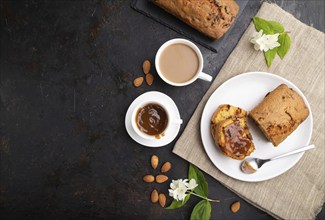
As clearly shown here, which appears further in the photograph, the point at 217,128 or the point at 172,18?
the point at 172,18

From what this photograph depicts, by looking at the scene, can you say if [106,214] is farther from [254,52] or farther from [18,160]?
[254,52]

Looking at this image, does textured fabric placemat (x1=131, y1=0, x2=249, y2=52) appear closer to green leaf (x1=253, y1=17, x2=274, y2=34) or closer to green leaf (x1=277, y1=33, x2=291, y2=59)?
green leaf (x1=253, y1=17, x2=274, y2=34)

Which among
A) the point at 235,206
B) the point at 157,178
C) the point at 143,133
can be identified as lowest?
the point at 157,178

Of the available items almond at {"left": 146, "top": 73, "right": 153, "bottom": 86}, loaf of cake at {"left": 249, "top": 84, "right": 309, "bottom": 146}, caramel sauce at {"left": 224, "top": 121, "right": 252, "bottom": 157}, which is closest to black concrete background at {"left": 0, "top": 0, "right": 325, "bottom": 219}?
almond at {"left": 146, "top": 73, "right": 153, "bottom": 86}

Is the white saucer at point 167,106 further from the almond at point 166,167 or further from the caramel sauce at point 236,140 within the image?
the caramel sauce at point 236,140

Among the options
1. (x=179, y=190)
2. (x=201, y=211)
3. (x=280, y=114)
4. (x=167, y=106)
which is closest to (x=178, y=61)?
(x=167, y=106)

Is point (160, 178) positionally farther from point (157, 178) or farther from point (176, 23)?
→ point (176, 23)

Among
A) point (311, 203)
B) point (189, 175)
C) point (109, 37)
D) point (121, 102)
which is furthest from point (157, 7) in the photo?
point (311, 203)

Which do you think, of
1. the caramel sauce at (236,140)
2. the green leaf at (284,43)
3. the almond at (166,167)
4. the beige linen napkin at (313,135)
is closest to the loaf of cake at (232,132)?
the caramel sauce at (236,140)
